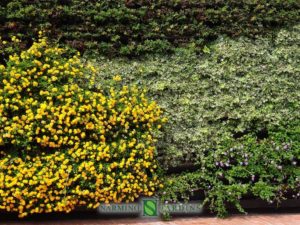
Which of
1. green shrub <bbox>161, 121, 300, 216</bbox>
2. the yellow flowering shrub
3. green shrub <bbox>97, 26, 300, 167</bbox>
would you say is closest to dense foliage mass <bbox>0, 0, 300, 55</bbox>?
green shrub <bbox>97, 26, 300, 167</bbox>

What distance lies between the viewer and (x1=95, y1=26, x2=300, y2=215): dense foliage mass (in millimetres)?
5945

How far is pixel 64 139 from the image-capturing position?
16.6 feet

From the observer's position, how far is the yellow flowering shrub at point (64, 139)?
16.2ft

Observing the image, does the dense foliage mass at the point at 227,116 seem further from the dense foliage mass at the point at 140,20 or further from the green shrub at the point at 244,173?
the dense foliage mass at the point at 140,20

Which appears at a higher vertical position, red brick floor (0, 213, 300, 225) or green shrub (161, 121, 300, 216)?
green shrub (161, 121, 300, 216)

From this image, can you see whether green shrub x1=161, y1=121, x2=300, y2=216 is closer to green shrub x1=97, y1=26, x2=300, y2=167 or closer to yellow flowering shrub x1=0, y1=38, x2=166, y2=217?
green shrub x1=97, y1=26, x2=300, y2=167

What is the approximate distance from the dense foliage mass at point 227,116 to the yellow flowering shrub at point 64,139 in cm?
52

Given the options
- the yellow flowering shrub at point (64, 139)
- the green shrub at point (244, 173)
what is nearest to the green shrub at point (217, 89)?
the green shrub at point (244, 173)

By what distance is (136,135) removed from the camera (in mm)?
5504

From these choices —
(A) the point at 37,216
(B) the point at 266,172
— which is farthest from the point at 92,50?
(B) the point at 266,172

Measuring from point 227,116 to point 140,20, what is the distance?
170cm

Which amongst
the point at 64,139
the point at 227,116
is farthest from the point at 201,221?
the point at 64,139

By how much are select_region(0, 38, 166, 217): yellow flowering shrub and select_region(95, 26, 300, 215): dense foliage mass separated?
0.52m

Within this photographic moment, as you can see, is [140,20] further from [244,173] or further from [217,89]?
[244,173]
